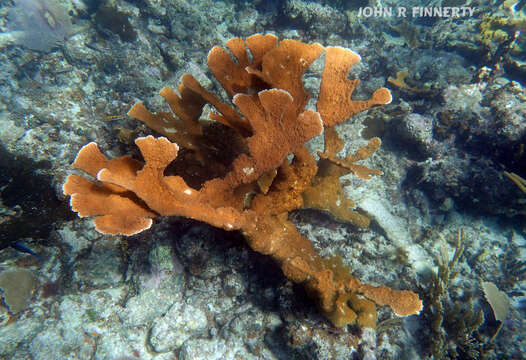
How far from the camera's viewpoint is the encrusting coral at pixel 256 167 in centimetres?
189

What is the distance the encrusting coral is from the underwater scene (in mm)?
15

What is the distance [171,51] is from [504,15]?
9.95m

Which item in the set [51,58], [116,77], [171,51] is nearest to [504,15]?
[171,51]

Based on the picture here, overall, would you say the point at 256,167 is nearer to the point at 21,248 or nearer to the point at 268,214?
the point at 268,214

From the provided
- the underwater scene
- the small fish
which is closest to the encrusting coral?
the underwater scene

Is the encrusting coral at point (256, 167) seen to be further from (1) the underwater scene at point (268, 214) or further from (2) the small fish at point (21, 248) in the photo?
(2) the small fish at point (21, 248)

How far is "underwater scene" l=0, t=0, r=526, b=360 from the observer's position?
216 cm

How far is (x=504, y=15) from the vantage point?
7.99m

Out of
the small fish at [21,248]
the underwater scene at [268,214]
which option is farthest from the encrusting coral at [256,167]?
the small fish at [21,248]

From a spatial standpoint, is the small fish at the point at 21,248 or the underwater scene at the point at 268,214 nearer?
the underwater scene at the point at 268,214

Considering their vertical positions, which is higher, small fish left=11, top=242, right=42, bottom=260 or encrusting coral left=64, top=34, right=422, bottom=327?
encrusting coral left=64, top=34, right=422, bottom=327

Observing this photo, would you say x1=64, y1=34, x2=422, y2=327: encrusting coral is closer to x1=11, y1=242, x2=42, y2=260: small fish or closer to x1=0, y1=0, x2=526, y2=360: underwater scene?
x1=0, y1=0, x2=526, y2=360: underwater scene

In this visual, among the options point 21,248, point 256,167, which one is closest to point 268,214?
point 256,167

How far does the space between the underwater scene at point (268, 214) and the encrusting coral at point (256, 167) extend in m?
0.01
